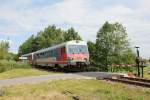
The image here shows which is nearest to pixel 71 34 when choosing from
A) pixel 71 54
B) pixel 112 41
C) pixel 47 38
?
pixel 112 41

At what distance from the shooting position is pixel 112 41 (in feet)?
271

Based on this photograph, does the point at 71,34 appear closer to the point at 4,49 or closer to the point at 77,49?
the point at 4,49

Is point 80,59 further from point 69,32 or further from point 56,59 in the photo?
point 69,32

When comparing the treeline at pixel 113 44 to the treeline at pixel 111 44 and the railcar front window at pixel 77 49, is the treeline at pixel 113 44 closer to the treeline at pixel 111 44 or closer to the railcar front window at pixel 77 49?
the treeline at pixel 111 44

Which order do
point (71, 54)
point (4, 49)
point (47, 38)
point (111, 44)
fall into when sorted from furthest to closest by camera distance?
point (47, 38) → point (111, 44) → point (4, 49) → point (71, 54)

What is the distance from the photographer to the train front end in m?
35.8

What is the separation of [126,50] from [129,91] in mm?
66823

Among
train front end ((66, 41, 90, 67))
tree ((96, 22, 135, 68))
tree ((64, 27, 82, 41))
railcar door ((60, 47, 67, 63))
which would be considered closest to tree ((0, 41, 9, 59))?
tree ((64, 27, 82, 41))

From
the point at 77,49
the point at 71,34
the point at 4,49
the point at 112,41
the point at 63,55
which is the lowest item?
the point at 63,55

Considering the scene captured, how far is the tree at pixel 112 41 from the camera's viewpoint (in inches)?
3158

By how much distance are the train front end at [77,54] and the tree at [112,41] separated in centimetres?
4015

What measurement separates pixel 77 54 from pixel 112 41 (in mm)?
47056

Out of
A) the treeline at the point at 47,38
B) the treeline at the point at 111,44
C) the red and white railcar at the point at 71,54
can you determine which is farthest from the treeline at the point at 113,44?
the red and white railcar at the point at 71,54

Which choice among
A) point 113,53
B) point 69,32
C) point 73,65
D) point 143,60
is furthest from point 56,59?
point 69,32
